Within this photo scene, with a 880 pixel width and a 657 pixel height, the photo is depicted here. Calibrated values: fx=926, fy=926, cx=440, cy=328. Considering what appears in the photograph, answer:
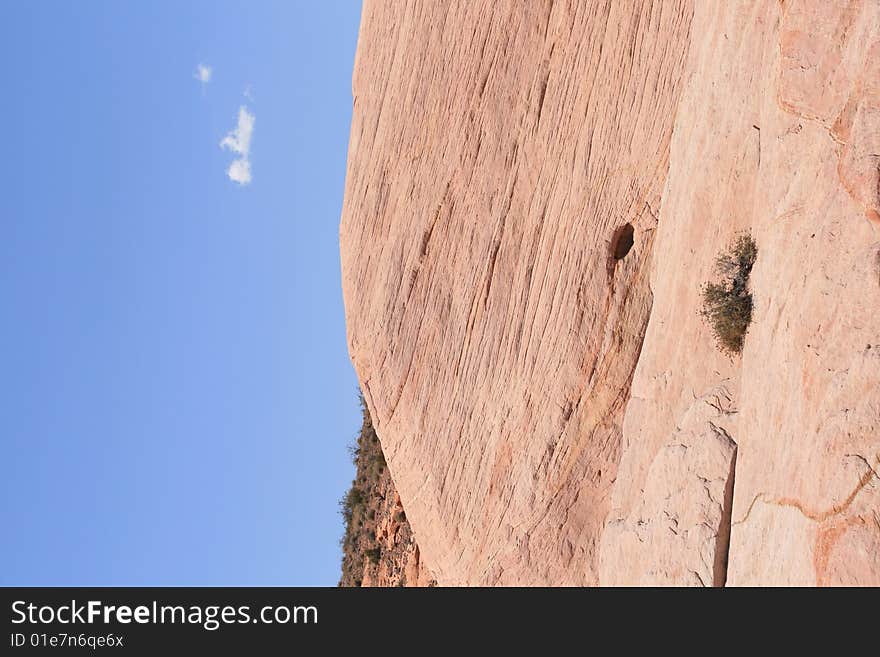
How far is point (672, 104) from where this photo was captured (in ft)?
36.1

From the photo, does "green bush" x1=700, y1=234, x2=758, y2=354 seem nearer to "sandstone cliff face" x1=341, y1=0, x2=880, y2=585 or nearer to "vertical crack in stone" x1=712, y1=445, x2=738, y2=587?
"sandstone cliff face" x1=341, y1=0, x2=880, y2=585

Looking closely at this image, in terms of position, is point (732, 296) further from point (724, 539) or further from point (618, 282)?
point (618, 282)

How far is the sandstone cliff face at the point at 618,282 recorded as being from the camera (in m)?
6.59

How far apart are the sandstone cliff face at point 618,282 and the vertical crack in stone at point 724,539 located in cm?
2

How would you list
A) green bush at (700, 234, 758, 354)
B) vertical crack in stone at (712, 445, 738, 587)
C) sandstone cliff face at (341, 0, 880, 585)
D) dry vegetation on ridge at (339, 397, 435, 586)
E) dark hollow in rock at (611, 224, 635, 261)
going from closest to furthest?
sandstone cliff face at (341, 0, 880, 585) < vertical crack in stone at (712, 445, 738, 587) < green bush at (700, 234, 758, 354) < dark hollow in rock at (611, 224, 635, 261) < dry vegetation on ridge at (339, 397, 435, 586)

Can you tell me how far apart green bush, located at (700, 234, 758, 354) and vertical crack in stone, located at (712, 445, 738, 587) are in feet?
3.99

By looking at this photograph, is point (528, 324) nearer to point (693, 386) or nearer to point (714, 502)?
point (693, 386)

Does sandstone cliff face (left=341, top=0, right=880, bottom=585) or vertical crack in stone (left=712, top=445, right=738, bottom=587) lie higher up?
sandstone cliff face (left=341, top=0, right=880, bottom=585)

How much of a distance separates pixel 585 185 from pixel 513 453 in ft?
12.0

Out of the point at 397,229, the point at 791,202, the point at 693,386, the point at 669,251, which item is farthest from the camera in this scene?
the point at 397,229

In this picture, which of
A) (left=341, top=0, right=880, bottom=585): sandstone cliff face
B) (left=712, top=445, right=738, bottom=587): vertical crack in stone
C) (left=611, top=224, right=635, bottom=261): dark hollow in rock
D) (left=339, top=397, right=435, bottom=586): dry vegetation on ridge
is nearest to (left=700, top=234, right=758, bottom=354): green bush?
(left=341, top=0, right=880, bottom=585): sandstone cliff face

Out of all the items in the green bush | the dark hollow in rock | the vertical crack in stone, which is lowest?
the vertical crack in stone

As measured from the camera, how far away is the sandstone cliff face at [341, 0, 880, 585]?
659cm
